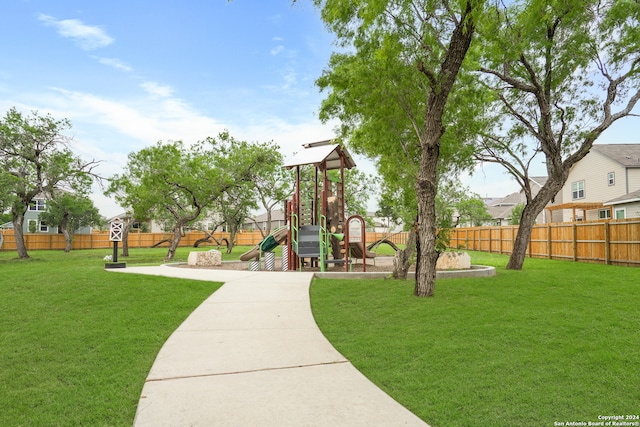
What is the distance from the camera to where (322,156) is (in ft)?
45.8

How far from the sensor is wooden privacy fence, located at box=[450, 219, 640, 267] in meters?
15.0

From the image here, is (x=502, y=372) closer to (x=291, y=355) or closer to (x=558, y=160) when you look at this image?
(x=291, y=355)

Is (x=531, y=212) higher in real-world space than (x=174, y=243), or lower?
higher

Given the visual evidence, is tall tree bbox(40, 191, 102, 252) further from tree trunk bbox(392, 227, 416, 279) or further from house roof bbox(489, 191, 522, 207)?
house roof bbox(489, 191, 522, 207)

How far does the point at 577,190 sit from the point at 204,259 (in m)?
27.2

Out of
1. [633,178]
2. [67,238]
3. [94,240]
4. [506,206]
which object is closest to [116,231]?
[633,178]

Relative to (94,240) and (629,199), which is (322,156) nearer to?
(629,199)

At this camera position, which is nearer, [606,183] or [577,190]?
[606,183]

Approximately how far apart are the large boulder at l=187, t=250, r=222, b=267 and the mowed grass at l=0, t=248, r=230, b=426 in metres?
6.31

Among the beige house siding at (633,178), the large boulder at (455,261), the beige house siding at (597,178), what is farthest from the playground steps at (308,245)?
the beige house siding at (633,178)

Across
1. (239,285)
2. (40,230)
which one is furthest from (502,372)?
(40,230)

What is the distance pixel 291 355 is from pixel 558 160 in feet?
41.2

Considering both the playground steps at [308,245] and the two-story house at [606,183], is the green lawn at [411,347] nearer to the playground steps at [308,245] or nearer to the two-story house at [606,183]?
the playground steps at [308,245]

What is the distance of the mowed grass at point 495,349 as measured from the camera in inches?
135
